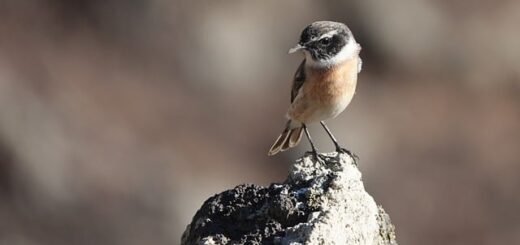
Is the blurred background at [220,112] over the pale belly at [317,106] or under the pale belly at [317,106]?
over

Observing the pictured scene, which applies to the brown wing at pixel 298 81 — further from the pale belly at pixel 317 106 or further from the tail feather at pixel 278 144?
the tail feather at pixel 278 144

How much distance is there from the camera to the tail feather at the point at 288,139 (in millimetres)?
9516

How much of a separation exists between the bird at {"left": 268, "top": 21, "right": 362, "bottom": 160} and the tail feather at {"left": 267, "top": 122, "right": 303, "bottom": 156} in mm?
311

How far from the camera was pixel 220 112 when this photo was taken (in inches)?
696

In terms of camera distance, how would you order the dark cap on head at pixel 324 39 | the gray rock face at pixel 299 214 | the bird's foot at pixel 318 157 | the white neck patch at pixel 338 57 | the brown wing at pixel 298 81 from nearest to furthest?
the gray rock face at pixel 299 214 < the bird's foot at pixel 318 157 < the dark cap on head at pixel 324 39 < the white neck patch at pixel 338 57 < the brown wing at pixel 298 81

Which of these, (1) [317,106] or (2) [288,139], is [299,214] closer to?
(1) [317,106]

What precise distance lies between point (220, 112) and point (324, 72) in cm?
875

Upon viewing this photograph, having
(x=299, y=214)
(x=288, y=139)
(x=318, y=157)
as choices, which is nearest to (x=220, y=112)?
(x=288, y=139)

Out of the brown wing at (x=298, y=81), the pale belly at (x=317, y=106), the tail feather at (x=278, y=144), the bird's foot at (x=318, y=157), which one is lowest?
the bird's foot at (x=318, y=157)

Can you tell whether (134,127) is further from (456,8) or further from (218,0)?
(456,8)

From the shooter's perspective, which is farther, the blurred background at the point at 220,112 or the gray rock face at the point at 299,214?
the blurred background at the point at 220,112

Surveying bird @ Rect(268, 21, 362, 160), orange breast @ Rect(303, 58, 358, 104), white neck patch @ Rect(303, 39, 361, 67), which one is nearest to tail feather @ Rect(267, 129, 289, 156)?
bird @ Rect(268, 21, 362, 160)

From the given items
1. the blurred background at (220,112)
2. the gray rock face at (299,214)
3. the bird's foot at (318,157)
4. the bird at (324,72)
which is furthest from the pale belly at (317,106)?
the blurred background at (220,112)

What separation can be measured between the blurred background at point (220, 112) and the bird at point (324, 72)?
6937 millimetres
